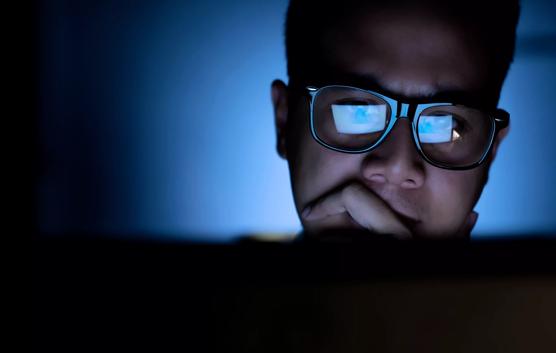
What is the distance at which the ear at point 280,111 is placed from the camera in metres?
0.64

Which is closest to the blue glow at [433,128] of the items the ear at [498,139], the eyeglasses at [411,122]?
the eyeglasses at [411,122]

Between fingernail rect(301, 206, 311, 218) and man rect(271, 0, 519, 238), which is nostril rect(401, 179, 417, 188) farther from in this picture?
fingernail rect(301, 206, 311, 218)

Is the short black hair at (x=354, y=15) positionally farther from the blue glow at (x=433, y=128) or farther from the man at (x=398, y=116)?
the blue glow at (x=433, y=128)

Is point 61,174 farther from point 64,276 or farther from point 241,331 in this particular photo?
point 241,331

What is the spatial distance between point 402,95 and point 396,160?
0.31 ft

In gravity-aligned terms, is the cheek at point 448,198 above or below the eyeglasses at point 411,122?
below

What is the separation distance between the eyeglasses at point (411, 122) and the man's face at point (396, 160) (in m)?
0.01

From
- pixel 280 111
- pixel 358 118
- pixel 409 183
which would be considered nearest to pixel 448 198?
pixel 409 183

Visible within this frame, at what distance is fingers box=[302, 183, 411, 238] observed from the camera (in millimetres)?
551

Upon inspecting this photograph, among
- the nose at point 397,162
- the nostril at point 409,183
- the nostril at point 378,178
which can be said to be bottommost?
the nostril at point 409,183

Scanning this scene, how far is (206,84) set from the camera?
64 centimetres

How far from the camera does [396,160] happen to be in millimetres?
570

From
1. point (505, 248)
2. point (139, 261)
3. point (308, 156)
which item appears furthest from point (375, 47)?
point (139, 261)

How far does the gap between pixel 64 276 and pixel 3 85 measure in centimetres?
22
